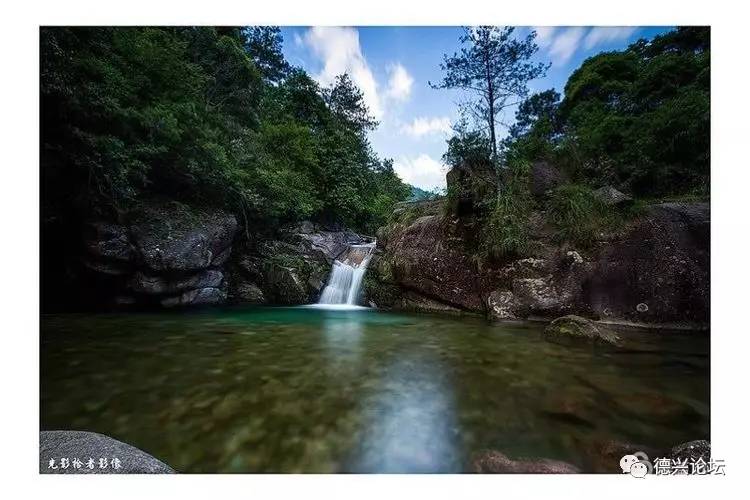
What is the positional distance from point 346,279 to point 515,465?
355 inches

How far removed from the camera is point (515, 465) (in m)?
1.88

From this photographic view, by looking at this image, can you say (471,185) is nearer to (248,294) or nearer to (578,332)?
(578,332)

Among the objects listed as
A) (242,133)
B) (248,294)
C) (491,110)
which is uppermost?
(242,133)

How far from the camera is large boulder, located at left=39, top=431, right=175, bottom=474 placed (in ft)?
5.80

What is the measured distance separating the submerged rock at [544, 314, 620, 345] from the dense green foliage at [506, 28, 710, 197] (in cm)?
306

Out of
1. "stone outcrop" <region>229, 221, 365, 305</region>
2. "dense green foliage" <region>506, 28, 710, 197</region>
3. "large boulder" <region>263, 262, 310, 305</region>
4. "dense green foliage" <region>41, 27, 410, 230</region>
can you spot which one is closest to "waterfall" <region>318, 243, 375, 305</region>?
"stone outcrop" <region>229, 221, 365, 305</region>

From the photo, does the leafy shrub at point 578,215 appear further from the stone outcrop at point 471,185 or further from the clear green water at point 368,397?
the clear green water at point 368,397

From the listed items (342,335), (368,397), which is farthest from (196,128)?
(368,397)

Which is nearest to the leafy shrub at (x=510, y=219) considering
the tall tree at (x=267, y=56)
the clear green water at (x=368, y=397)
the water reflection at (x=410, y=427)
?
the clear green water at (x=368, y=397)

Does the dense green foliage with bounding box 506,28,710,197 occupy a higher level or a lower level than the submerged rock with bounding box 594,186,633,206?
higher

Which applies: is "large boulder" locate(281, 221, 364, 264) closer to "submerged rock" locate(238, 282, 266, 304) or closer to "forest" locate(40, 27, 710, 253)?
"forest" locate(40, 27, 710, 253)

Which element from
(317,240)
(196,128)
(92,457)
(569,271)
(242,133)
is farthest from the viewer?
(317,240)

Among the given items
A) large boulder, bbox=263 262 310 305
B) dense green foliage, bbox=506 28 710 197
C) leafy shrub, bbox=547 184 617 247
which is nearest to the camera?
dense green foliage, bbox=506 28 710 197
